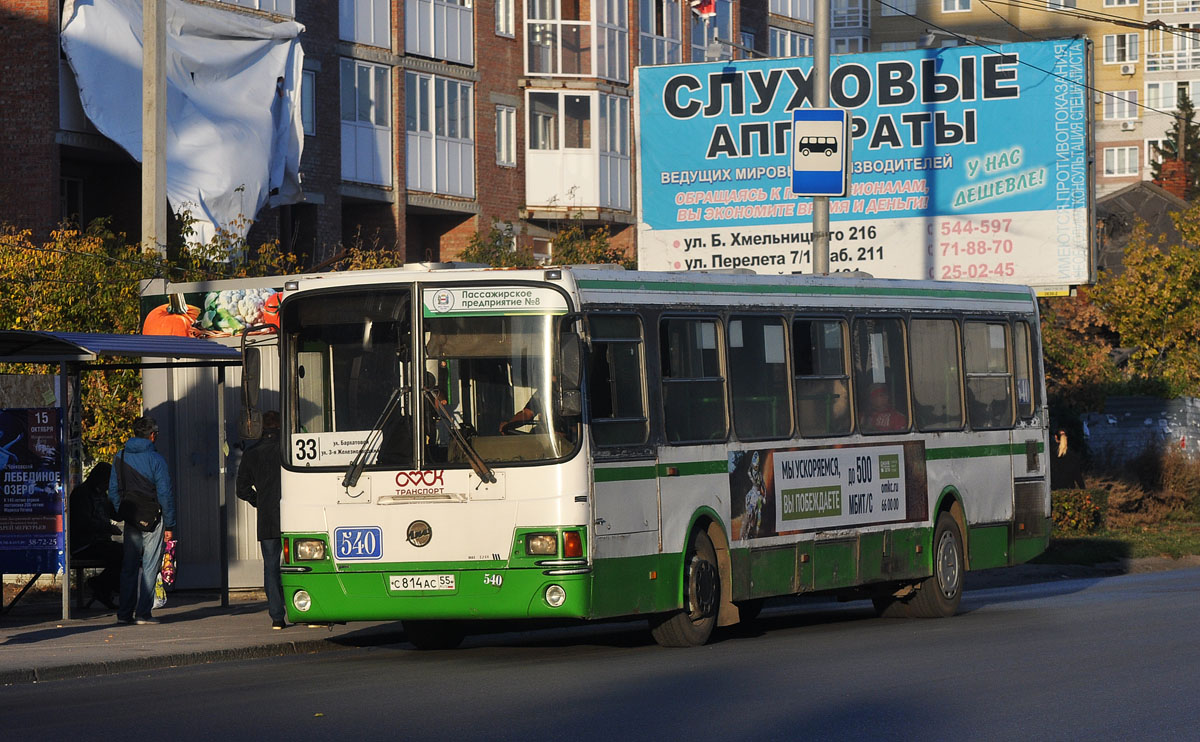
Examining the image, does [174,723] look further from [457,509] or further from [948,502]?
[948,502]

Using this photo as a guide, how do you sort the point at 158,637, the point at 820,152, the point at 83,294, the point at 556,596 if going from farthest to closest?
the point at 83,294
the point at 820,152
the point at 158,637
the point at 556,596

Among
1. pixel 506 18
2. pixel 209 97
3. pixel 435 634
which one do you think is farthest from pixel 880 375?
pixel 506 18

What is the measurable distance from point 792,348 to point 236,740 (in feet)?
22.9

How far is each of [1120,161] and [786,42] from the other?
144ft

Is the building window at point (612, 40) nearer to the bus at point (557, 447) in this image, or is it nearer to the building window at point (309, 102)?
the building window at point (309, 102)

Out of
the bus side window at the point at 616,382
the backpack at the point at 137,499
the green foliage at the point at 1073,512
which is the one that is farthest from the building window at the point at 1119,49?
the bus side window at the point at 616,382

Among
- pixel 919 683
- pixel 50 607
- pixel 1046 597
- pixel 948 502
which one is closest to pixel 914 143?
pixel 1046 597

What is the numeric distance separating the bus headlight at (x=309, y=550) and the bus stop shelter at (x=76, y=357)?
3.12 m

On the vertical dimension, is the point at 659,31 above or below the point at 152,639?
above

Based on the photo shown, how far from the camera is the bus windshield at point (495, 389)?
41.8 ft

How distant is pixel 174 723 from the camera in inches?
405

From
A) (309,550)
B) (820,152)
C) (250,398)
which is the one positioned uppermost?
(820,152)

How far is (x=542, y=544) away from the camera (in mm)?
12680

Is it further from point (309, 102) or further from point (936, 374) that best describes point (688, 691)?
point (309, 102)
